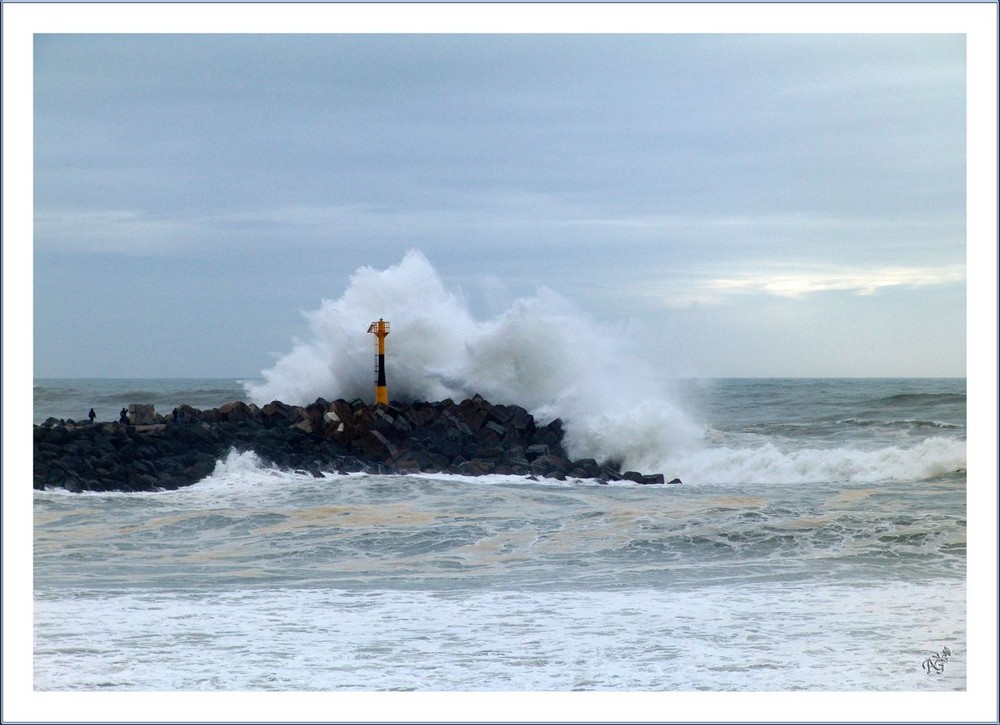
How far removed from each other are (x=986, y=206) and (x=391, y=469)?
4319mm

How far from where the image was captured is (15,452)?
3.98 meters

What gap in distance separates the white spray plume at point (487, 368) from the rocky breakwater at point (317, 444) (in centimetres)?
29

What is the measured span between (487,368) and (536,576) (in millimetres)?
3848

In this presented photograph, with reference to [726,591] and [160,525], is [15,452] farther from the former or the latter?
[726,591]

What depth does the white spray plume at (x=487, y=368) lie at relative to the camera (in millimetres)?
7980

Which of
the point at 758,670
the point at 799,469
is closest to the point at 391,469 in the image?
the point at 799,469

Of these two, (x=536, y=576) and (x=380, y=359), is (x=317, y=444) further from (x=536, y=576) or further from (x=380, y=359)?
(x=536, y=576)

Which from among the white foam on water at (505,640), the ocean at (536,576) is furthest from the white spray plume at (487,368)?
the white foam on water at (505,640)
